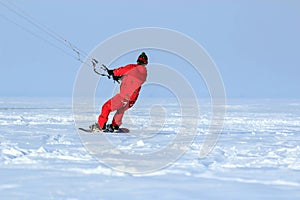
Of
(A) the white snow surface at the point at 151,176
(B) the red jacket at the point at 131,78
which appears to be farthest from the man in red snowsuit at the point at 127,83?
(A) the white snow surface at the point at 151,176

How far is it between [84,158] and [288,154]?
297 centimetres

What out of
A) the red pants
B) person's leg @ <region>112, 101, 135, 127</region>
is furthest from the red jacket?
person's leg @ <region>112, 101, 135, 127</region>

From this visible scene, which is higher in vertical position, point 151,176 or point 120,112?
point 120,112

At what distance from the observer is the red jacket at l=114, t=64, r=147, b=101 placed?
8.64 meters

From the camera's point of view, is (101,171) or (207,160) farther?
(207,160)

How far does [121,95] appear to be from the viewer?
8906mm

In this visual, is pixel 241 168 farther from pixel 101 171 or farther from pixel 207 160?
pixel 101 171

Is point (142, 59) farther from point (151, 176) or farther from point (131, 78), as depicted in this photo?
point (151, 176)

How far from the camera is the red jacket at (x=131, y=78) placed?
28.3 ft

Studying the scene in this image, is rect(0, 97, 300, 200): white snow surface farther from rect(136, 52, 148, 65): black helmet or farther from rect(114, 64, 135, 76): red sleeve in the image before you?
rect(136, 52, 148, 65): black helmet

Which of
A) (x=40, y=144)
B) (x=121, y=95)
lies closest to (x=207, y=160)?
(x=40, y=144)

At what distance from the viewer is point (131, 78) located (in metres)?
8.65

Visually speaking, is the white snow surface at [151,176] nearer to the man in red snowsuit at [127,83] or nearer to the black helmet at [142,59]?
the man in red snowsuit at [127,83]

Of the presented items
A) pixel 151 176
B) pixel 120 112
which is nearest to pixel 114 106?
pixel 120 112
